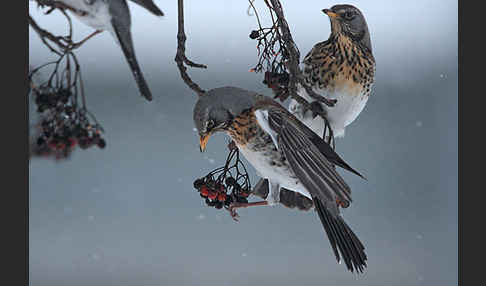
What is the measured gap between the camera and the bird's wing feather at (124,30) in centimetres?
87

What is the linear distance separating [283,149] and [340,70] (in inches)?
7.4

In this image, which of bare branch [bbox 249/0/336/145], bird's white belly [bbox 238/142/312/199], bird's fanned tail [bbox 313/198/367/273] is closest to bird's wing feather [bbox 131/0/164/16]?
bare branch [bbox 249/0/336/145]

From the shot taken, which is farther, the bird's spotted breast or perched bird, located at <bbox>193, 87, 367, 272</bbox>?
the bird's spotted breast

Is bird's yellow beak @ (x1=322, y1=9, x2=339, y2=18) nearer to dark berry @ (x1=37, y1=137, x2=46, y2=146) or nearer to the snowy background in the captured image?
the snowy background

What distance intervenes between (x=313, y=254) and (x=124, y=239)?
465mm

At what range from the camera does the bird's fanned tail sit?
0.84 meters

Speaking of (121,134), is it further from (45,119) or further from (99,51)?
(45,119)

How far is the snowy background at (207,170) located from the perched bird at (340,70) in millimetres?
148

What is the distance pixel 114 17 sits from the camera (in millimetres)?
872

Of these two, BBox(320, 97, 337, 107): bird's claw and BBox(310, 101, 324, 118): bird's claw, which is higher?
BBox(320, 97, 337, 107): bird's claw

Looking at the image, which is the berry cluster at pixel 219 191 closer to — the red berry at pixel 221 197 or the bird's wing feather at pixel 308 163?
the red berry at pixel 221 197

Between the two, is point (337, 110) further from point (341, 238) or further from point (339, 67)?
point (341, 238)

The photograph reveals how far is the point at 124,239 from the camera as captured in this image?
1.28 metres

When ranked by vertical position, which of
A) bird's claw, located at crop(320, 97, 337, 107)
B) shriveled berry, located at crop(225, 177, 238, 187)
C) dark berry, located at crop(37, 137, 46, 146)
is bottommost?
shriveled berry, located at crop(225, 177, 238, 187)
